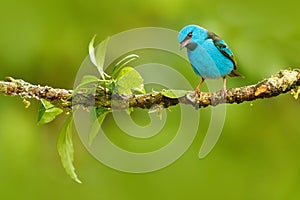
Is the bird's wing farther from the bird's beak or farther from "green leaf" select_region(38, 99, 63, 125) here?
"green leaf" select_region(38, 99, 63, 125)

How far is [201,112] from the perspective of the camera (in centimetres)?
335

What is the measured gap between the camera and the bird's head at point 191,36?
1364 mm

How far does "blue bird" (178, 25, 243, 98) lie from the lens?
138 cm

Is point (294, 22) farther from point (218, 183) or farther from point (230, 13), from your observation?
point (218, 183)

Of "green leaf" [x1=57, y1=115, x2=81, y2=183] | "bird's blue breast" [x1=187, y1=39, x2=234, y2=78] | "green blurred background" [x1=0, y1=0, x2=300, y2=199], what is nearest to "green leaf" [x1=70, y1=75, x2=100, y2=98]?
"green leaf" [x1=57, y1=115, x2=81, y2=183]

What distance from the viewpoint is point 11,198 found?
388 cm

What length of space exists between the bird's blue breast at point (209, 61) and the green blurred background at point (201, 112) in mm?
1790

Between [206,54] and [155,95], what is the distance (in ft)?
0.49

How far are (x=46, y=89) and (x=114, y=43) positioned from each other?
1999 mm

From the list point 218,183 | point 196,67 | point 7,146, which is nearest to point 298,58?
point 218,183

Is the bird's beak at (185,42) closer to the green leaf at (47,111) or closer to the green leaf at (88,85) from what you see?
the green leaf at (88,85)

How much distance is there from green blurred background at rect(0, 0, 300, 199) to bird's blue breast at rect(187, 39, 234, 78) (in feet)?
5.87

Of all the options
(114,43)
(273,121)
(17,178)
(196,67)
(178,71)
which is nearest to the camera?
(196,67)

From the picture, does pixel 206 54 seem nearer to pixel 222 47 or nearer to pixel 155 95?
pixel 222 47
